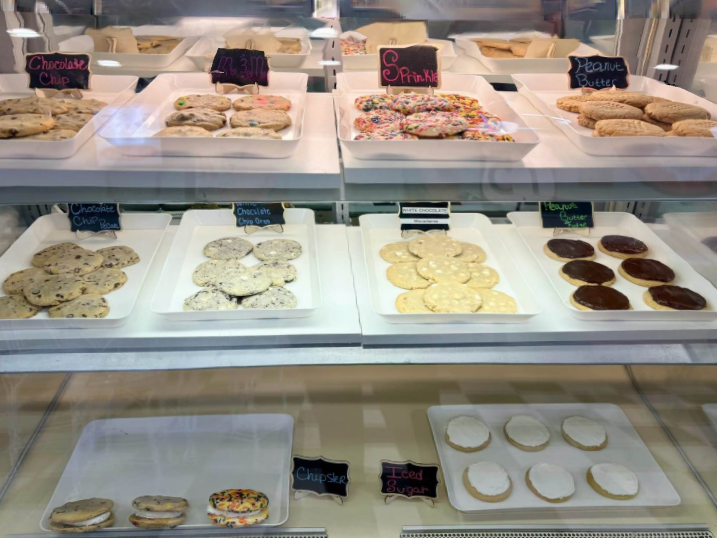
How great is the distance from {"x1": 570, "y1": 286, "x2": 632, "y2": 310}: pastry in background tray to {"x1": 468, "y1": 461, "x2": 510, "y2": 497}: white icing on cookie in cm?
52

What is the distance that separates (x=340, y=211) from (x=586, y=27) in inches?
35.4

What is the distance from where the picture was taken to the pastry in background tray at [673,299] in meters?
1.35

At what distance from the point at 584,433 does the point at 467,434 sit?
1.15ft

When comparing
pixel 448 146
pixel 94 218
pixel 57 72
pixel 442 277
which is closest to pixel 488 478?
pixel 442 277

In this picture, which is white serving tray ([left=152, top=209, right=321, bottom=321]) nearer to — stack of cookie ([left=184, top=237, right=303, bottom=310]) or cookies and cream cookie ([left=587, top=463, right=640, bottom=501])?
stack of cookie ([left=184, top=237, right=303, bottom=310])

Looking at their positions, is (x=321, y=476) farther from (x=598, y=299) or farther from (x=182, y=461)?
(x=598, y=299)

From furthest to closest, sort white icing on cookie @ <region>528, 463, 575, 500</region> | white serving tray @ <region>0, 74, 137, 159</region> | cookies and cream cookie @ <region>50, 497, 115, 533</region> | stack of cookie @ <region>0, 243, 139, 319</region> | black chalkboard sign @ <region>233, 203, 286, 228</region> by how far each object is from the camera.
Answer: black chalkboard sign @ <region>233, 203, 286, 228</region>, white icing on cookie @ <region>528, 463, 575, 500</region>, cookies and cream cookie @ <region>50, 497, 115, 533</region>, stack of cookie @ <region>0, 243, 139, 319</region>, white serving tray @ <region>0, 74, 137, 159</region>

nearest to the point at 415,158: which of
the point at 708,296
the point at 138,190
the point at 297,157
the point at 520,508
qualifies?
the point at 297,157

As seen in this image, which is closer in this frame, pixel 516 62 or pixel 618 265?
pixel 516 62

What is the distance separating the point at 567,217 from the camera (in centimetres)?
167

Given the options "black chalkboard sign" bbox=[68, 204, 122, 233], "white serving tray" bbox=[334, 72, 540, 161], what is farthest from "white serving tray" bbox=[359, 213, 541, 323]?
"black chalkboard sign" bbox=[68, 204, 122, 233]

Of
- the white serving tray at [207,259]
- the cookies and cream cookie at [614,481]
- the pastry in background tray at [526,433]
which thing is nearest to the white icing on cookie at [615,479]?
the cookies and cream cookie at [614,481]

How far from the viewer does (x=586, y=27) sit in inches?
46.4

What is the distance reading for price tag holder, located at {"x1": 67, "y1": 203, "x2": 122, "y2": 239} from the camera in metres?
1.57
